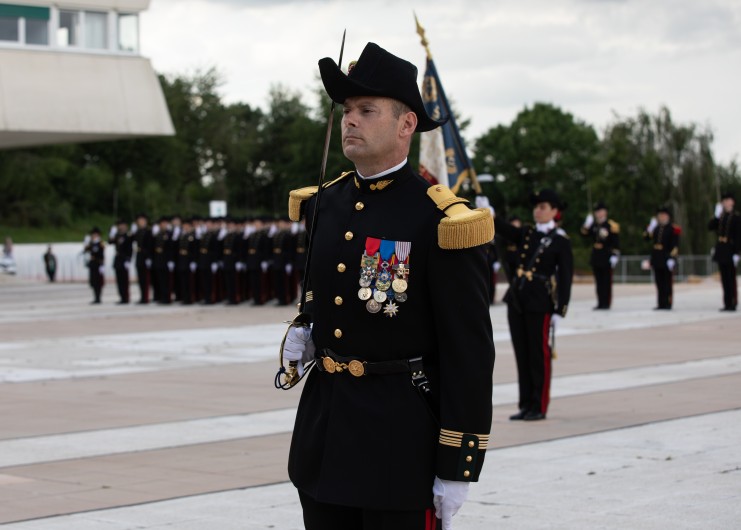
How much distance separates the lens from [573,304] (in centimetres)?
2855

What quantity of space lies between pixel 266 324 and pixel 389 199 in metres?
19.3

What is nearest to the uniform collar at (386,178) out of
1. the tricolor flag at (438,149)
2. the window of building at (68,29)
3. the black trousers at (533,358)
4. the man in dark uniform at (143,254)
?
the black trousers at (533,358)

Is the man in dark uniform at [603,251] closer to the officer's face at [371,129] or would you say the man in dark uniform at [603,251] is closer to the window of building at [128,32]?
Answer: the window of building at [128,32]

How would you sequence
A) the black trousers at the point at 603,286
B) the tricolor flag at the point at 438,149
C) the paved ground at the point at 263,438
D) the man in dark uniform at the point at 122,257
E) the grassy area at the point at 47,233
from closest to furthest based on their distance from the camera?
the paved ground at the point at 263,438 < the tricolor flag at the point at 438,149 < the black trousers at the point at 603,286 < the man in dark uniform at the point at 122,257 < the grassy area at the point at 47,233

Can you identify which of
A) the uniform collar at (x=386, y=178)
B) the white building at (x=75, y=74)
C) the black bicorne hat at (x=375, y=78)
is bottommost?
the uniform collar at (x=386, y=178)

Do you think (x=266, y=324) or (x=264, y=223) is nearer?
(x=266, y=324)

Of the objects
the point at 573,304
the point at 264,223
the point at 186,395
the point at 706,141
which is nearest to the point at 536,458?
the point at 186,395

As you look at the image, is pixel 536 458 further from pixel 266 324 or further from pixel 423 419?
pixel 266 324

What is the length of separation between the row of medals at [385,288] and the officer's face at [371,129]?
36 centimetres

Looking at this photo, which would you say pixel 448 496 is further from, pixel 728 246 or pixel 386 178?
pixel 728 246

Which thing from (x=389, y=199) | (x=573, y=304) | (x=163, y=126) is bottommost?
(x=573, y=304)

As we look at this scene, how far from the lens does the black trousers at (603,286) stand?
26.1 metres

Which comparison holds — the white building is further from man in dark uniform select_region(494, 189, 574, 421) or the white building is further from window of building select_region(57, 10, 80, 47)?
man in dark uniform select_region(494, 189, 574, 421)

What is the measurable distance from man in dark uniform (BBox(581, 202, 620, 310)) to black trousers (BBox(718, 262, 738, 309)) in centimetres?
227
